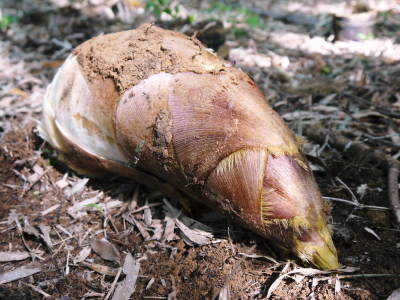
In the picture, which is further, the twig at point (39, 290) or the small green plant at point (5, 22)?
the small green plant at point (5, 22)

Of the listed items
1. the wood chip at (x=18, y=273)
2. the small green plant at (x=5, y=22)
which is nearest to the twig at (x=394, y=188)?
the wood chip at (x=18, y=273)

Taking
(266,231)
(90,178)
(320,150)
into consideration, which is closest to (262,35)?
(320,150)

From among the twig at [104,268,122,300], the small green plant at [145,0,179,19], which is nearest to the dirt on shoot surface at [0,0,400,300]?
→ the twig at [104,268,122,300]

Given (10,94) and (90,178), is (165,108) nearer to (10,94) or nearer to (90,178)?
(90,178)

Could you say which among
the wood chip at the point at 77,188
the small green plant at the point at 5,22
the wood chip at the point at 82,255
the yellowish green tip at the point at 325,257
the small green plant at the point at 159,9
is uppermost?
the small green plant at the point at 159,9

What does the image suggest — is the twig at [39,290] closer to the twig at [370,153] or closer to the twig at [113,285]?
the twig at [113,285]

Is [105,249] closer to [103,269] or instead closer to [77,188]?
[103,269]

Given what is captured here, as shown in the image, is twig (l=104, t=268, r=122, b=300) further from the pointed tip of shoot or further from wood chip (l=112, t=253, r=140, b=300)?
the pointed tip of shoot

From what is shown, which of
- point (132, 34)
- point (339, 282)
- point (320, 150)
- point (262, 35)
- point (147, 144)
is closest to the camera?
point (339, 282)
